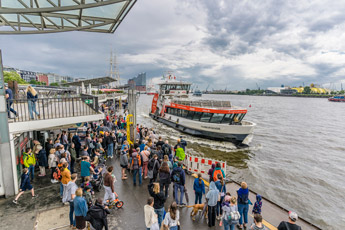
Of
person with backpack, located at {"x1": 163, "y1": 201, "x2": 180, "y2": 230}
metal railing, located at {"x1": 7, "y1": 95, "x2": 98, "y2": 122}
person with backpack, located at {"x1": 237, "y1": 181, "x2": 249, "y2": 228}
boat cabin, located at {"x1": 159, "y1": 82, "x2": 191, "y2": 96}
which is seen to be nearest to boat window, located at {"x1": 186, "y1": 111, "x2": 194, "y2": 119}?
boat cabin, located at {"x1": 159, "y1": 82, "x2": 191, "y2": 96}

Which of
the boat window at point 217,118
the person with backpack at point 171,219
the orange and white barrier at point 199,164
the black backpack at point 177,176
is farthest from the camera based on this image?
the boat window at point 217,118

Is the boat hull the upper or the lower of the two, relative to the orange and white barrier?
lower

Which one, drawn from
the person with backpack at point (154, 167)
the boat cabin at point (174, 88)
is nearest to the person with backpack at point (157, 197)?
the person with backpack at point (154, 167)

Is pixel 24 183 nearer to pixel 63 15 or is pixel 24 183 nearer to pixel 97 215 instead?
pixel 97 215

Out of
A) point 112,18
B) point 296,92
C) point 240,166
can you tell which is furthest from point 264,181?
point 296,92

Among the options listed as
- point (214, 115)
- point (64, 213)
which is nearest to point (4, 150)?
point (64, 213)

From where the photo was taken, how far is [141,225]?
529cm

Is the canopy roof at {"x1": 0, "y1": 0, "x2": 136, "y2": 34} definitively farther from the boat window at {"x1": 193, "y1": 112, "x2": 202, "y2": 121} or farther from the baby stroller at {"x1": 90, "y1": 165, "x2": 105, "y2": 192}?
the boat window at {"x1": 193, "y1": 112, "x2": 202, "y2": 121}

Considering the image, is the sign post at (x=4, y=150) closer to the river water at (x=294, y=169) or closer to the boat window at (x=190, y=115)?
the river water at (x=294, y=169)

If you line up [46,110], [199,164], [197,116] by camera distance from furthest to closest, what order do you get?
[197,116], [46,110], [199,164]

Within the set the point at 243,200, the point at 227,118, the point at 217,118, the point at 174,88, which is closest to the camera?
the point at 243,200

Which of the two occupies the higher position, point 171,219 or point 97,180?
point 171,219

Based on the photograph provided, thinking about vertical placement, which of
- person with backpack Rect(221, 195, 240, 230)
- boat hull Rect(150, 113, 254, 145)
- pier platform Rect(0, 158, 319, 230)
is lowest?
boat hull Rect(150, 113, 254, 145)

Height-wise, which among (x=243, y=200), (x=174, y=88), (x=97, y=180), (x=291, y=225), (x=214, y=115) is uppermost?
(x=174, y=88)
